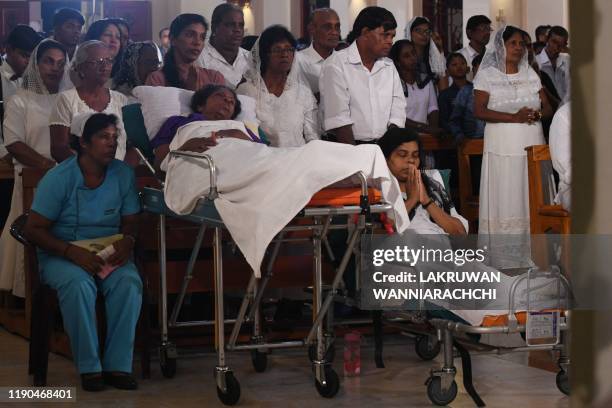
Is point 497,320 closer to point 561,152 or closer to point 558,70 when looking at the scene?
point 561,152

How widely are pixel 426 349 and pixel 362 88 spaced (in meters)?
1.20

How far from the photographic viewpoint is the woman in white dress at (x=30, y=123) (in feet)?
15.9

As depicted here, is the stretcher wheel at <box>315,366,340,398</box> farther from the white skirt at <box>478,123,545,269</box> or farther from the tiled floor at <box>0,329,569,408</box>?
the white skirt at <box>478,123,545,269</box>

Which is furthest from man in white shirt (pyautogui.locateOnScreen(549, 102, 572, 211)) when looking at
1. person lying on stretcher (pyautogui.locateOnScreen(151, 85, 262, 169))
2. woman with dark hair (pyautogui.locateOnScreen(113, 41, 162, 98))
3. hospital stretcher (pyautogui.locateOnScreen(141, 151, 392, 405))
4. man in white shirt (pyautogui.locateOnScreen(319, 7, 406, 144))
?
woman with dark hair (pyautogui.locateOnScreen(113, 41, 162, 98))

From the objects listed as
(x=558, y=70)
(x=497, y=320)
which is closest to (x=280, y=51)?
(x=497, y=320)

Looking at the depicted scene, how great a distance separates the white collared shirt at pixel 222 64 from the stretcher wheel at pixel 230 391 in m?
1.88

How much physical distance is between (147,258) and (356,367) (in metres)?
1.08

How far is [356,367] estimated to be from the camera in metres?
3.93

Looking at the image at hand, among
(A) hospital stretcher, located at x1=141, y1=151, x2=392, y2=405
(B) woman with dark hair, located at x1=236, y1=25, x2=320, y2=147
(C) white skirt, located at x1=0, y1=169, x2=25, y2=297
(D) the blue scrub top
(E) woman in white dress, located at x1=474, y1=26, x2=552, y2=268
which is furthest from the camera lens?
(E) woman in white dress, located at x1=474, y1=26, x2=552, y2=268

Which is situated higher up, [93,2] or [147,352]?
[93,2]

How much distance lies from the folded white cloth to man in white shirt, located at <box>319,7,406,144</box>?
1.10m

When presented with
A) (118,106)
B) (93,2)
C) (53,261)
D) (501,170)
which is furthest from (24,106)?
(93,2)

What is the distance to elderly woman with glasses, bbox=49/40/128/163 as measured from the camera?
4.40 m

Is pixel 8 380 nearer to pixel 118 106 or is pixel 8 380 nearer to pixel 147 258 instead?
pixel 147 258
